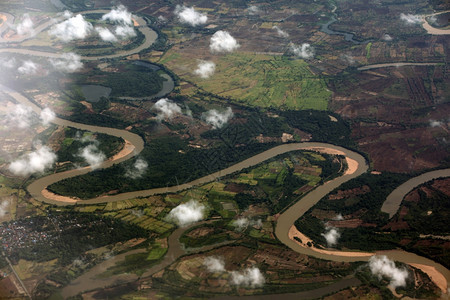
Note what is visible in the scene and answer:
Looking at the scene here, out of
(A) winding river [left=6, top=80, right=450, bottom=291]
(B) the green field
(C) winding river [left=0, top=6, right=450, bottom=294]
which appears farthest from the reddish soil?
(B) the green field

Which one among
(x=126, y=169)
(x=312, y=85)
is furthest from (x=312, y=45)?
(x=126, y=169)

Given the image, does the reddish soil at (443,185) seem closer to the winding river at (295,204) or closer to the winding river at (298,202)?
the winding river at (298,202)

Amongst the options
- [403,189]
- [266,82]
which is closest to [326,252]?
[403,189]

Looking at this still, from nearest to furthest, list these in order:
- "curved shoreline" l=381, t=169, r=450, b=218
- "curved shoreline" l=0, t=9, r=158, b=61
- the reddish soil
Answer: "curved shoreline" l=381, t=169, r=450, b=218, the reddish soil, "curved shoreline" l=0, t=9, r=158, b=61

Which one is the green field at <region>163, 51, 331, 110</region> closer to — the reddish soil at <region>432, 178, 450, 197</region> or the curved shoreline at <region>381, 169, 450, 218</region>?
the curved shoreline at <region>381, 169, 450, 218</region>

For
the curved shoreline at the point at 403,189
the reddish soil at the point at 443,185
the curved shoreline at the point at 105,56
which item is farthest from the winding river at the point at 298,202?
the curved shoreline at the point at 105,56

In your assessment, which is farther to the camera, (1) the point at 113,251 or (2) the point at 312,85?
(2) the point at 312,85

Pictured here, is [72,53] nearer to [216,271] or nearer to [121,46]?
[121,46]

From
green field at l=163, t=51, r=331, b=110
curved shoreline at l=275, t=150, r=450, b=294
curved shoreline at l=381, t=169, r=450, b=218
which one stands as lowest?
curved shoreline at l=381, t=169, r=450, b=218
